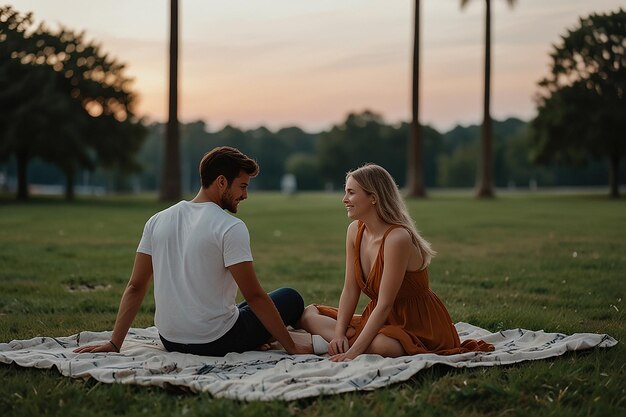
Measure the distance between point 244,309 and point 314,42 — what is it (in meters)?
38.7

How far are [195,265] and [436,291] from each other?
15.1 ft

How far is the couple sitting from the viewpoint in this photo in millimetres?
4840

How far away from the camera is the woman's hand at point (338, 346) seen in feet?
17.2

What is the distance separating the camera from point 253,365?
16.3 feet

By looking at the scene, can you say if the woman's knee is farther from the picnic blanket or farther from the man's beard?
the man's beard

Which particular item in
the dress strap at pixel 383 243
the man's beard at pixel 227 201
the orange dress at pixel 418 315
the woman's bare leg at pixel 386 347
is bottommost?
the woman's bare leg at pixel 386 347

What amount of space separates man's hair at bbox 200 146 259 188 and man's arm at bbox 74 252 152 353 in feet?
2.33

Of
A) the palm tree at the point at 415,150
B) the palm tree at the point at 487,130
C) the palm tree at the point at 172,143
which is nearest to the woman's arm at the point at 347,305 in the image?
the palm tree at the point at 172,143

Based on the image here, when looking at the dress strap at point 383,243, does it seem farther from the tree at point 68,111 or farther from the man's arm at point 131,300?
the tree at point 68,111

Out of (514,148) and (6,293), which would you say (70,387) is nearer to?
(6,293)

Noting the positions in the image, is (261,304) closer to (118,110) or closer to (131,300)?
(131,300)

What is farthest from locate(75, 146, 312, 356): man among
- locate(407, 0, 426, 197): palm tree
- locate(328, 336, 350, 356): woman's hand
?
locate(407, 0, 426, 197): palm tree

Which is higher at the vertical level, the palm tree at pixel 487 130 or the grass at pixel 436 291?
the palm tree at pixel 487 130

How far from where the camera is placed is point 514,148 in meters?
85.4
